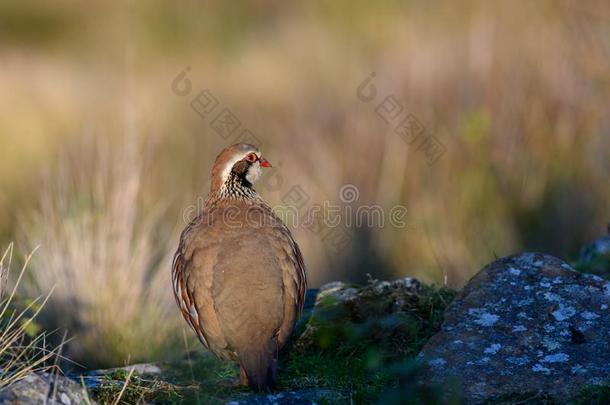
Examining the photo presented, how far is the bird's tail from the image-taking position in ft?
15.6

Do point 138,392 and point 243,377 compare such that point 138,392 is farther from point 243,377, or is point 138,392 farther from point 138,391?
point 243,377

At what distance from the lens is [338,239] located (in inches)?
352

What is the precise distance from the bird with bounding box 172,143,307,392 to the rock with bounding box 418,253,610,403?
2.67ft

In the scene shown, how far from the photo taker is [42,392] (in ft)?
12.7

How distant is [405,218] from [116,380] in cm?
491

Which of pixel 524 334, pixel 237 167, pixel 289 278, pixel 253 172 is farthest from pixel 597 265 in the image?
pixel 237 167

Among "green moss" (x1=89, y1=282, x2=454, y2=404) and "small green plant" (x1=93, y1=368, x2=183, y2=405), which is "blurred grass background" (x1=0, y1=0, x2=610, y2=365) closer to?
"green moss" (x1=89, y1=282, x2=454, y2=404)

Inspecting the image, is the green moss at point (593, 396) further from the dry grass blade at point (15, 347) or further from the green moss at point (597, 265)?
the dry grass blade at point (15, 347)

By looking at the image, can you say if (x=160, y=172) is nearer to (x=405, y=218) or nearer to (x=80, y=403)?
(x=405, y=218)

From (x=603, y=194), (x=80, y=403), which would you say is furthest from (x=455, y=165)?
(x=80, y=403)

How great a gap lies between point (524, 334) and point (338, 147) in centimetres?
536

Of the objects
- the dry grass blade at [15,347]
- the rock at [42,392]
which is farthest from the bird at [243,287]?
the rock at [42,392]

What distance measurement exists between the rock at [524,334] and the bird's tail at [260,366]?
78 centimetres

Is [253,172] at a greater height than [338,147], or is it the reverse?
[253,172]
